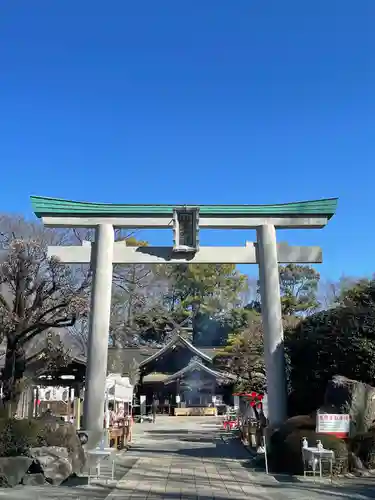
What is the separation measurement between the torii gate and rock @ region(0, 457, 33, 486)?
581 centimetres

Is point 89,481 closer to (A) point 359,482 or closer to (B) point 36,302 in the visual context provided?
(A) point 359,482

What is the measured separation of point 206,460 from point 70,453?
4785mm

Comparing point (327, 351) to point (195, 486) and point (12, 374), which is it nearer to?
point (195, 486)

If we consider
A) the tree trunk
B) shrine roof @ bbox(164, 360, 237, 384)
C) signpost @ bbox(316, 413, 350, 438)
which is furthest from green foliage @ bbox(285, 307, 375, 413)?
shrine roof @ bbox(164, 360, 237, 384)

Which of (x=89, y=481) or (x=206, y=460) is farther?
(x=206, y=460)

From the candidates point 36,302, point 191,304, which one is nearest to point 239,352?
point 36,302

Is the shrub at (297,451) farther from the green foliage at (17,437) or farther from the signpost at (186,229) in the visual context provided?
the signpost at (186,229)

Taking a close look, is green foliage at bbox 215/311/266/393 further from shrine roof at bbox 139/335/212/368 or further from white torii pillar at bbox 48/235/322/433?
shrine roof at bbox 139/335/212/368

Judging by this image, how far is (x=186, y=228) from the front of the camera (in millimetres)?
15438

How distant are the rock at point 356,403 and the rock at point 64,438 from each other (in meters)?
5.63

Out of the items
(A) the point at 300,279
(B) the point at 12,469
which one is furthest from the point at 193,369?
(B) the point at 12,469

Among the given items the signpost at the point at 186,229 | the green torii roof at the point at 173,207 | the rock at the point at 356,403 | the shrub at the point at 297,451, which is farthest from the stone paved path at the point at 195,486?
the green torii roof at the point at 173,207

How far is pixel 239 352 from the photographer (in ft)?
75.9

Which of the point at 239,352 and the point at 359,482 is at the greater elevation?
the point at 239,352
